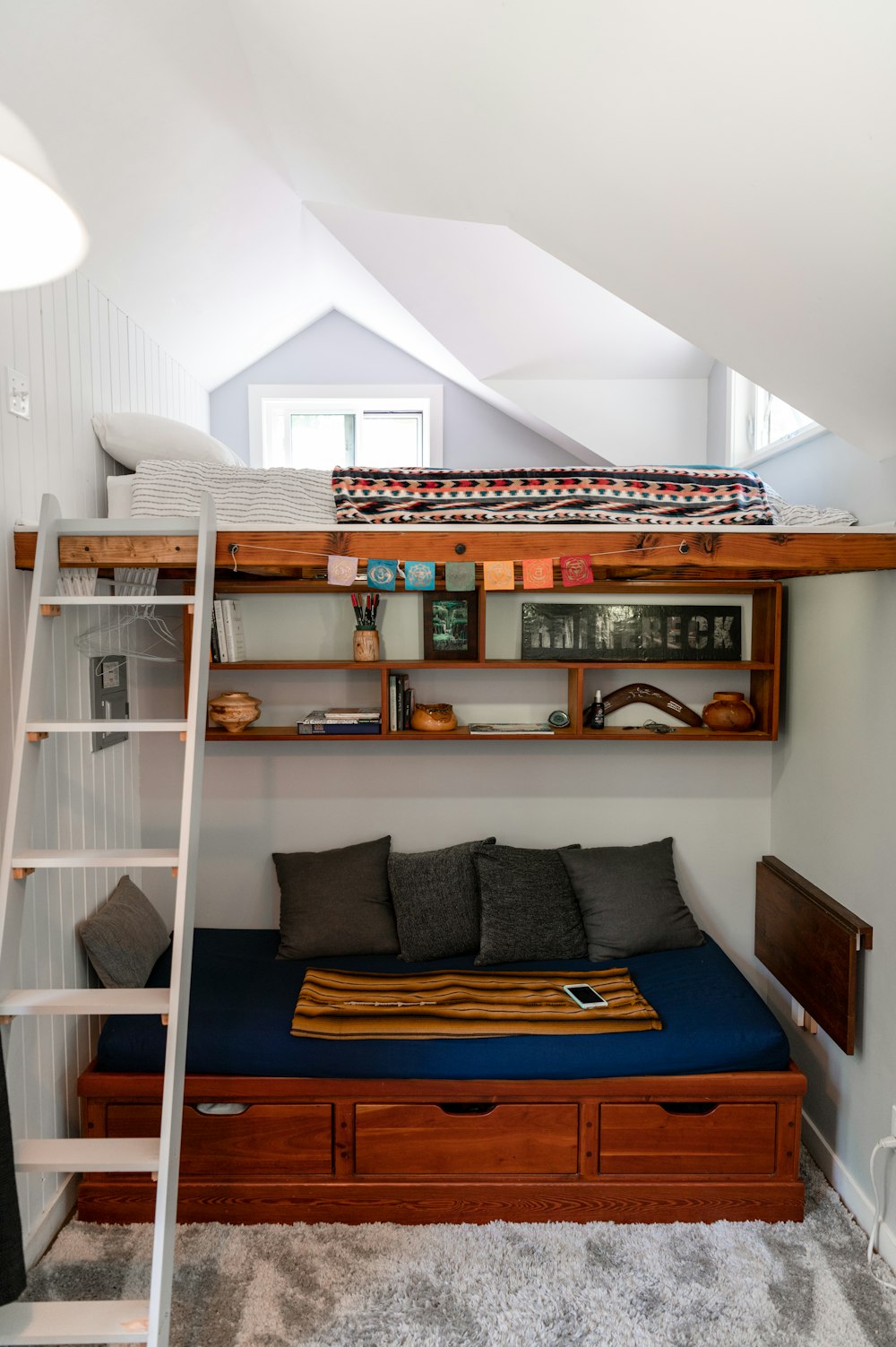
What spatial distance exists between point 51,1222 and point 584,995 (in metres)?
1.56

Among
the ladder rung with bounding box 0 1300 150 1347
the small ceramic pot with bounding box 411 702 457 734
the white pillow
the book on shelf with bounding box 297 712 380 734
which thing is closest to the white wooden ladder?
the ladder rung with bounding box 0 1300 150 1347

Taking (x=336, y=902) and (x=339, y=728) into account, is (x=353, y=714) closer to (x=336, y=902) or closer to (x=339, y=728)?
(x=339, y=728)

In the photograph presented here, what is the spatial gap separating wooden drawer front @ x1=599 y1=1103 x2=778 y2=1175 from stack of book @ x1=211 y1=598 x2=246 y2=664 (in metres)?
1.88

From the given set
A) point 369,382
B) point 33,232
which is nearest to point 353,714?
point 369,382

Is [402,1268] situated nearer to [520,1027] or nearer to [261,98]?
[520,1027]

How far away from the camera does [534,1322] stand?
2.00 m

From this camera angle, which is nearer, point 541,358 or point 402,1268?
point 402,1268

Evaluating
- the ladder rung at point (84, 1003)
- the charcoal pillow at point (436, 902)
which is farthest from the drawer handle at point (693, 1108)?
the ladder rung at point (84, 1003)

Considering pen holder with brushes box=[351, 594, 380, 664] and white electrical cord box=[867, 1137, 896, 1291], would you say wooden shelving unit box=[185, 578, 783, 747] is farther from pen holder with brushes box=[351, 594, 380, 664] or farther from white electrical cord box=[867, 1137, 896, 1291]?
white electrical cord box=[867, 1137, 896, 1291]

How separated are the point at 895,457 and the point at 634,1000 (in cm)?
169

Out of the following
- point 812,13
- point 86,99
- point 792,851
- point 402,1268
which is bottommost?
point 402,1268

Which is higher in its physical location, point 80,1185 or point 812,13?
point 812,13

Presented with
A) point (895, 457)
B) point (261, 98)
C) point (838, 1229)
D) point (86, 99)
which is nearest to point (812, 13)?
point (895, 457)

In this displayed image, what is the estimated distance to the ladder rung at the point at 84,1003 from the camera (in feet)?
5.79
